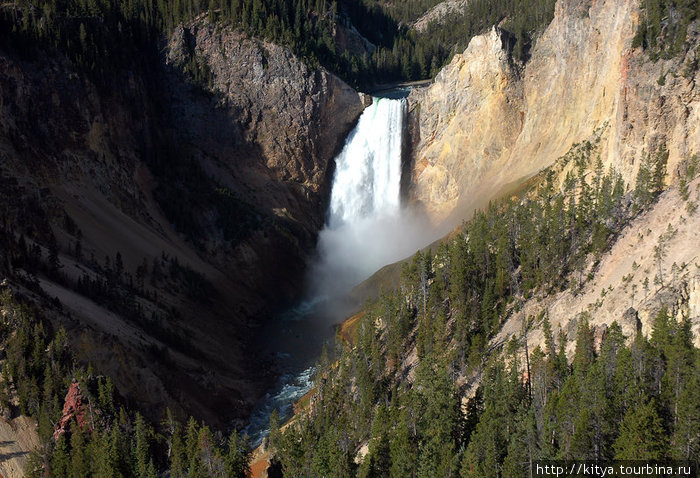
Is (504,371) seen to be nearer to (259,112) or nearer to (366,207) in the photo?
(366,207)

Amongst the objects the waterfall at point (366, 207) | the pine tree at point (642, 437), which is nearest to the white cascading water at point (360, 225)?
the waterfall at point (366, 207)

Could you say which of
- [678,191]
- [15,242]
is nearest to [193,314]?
[15,242]

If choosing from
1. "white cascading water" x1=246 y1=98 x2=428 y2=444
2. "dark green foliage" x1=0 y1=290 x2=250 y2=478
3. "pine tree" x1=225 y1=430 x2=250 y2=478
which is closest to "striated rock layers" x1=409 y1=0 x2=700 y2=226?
"white cascading water" x1=246 y1=98 x2=428 y2=444

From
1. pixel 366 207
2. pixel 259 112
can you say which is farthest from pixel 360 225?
pixel 259 112

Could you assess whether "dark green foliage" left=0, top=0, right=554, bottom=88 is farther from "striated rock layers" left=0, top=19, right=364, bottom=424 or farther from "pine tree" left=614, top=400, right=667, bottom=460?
"pine tree" left=614, top=400, right=667, bottom=460

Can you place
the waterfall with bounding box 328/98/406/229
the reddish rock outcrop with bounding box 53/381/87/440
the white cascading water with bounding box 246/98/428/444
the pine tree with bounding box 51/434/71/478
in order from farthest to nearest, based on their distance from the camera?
the waterfall with bounding box 328/98/406/229 < the white cascading water with bounding box 246/98/428/444 < the reddish rock outcrop with bounding box 53/381/87/440 < the pine tree with bounding box 51/434/71/478
